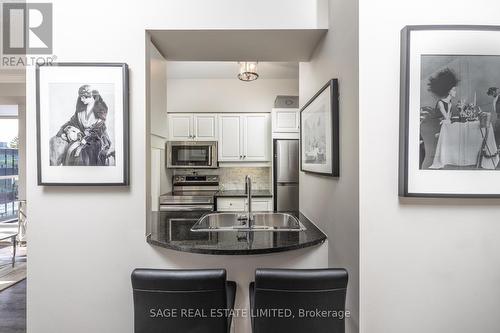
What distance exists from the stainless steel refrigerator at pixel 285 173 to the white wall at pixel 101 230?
2426mm

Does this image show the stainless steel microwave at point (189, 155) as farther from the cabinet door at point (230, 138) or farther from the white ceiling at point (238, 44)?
the white ceiling at point (238, 44)

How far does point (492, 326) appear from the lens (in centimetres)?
121

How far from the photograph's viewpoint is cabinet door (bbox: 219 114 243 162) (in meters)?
4.16

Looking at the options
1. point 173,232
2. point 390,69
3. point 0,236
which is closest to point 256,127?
point 173,232

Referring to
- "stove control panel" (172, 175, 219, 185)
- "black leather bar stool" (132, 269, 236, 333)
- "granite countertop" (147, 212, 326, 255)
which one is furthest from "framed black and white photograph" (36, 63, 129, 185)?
"stove control panel" (172, 175, 219, 185)

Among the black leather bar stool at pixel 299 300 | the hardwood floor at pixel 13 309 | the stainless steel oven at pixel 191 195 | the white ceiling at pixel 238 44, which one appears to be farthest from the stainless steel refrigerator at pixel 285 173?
the hardwood floor at pixel 13 309

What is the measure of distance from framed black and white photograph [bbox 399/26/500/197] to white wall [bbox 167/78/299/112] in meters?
3.32

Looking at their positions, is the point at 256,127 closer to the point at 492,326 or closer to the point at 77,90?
the point at 77,90

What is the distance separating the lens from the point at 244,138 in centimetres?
418

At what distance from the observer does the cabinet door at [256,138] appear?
4.18m

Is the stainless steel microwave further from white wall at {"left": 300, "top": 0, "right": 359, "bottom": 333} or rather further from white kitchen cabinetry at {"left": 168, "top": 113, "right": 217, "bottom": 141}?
white wall at {"left": 300, "top": 0, "right": 359, "bottom": 333}

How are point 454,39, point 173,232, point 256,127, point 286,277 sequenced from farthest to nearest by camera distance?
1. point 256,127
2. point 173,232
3. point 454,39
4. point 286,277

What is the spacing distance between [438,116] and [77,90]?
1791 millimetres

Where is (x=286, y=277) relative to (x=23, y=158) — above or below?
below
